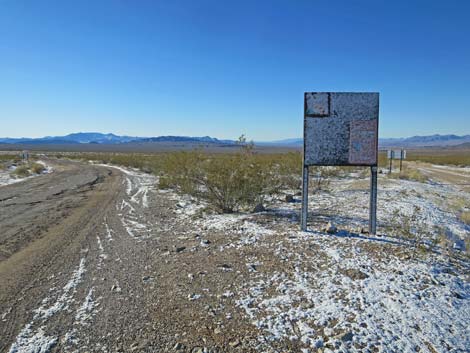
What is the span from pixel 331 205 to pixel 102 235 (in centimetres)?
683

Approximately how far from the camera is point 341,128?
6.32 meters

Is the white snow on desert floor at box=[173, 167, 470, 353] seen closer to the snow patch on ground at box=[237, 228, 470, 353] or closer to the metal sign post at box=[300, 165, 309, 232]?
the snow patch on ground at box=[237, 228, 470, 353]

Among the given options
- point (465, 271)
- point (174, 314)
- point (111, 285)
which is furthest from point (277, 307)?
Result: point (465, 271)

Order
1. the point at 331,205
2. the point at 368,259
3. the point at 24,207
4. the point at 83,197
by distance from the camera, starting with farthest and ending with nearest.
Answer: the point at 83,197
the point at 24,207
the point at 331,205
the point at 368,259

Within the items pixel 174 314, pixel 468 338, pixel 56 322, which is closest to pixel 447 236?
pixel 468 338

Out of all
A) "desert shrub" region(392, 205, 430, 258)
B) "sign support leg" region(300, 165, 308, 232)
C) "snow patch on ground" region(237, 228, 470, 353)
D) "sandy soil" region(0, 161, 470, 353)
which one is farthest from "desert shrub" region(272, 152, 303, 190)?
"snow patch on ground" region(237, 228, 470, 353)

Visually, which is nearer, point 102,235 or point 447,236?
point 447,236

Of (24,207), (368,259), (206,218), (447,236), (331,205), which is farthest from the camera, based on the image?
(24,207)

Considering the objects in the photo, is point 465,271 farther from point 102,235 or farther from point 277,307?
point 102,235

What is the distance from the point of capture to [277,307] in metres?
4.04

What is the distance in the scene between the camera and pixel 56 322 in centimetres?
384

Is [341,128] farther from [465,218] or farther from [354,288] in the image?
[465,218]

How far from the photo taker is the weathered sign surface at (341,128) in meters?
6.23

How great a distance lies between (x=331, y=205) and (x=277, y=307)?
6.83m
